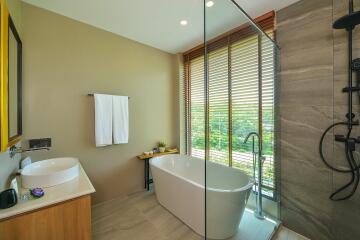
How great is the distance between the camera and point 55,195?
1.23 metres

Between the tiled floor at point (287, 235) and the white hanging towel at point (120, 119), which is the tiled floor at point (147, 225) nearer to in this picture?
the tiled floor at point (287, 235)

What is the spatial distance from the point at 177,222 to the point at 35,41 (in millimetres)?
2866

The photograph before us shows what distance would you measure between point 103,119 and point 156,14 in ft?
5.37

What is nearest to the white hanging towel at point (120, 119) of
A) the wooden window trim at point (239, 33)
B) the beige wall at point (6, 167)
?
the beige wall at point (6, 167)

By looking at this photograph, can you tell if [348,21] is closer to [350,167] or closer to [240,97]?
[240,97]

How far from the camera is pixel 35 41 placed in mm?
1994

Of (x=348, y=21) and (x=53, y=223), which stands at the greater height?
(x=348, y=21)

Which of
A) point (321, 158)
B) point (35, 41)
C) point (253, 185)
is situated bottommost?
point (253, 185)

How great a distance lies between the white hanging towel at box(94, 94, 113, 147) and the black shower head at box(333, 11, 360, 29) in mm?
2721

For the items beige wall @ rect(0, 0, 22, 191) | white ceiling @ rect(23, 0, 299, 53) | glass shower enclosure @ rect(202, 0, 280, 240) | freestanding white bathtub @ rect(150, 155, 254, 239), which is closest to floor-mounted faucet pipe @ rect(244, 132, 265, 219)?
glass shower enclosure @ rect(202, 0, 280, 240)

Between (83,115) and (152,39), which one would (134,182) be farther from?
(152,39)

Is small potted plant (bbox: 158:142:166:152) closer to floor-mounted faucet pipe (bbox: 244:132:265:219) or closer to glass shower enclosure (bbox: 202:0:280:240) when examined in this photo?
glass shower enclosure (bbox: 202:0:280:240)

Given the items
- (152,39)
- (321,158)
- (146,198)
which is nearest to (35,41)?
(152,39)

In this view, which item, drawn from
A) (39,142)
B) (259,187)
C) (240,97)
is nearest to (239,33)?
(240,97)
